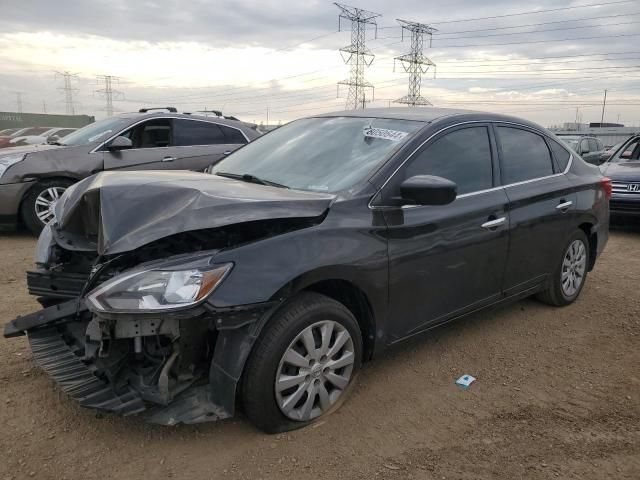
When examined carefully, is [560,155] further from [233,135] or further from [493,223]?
[233,135]

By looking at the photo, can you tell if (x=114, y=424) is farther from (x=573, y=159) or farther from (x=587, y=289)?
(x=587, y=289)

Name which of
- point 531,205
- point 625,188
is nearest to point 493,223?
point 531,205

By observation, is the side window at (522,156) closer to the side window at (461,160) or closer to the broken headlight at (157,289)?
the side window at (461,160)

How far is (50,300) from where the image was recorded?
3.23 metres

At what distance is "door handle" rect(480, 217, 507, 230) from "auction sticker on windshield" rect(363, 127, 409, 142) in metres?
0.83

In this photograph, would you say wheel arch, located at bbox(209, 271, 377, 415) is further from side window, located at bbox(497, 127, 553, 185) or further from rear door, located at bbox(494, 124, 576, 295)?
side window, located at bbox(497, 127, 553, 185)

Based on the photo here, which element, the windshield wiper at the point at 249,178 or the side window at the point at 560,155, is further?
the side window at the point at 560,155

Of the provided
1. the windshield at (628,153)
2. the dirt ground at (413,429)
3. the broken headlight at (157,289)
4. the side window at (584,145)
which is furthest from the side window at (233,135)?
the side window at (584,145)

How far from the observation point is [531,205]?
4035 mm

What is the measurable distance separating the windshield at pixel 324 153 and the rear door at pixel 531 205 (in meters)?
0.97

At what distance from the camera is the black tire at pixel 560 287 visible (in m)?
4.57

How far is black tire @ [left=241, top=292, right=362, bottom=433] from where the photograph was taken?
256cm

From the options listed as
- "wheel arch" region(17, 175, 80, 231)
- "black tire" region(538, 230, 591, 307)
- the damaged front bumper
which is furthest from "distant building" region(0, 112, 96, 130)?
the damaged front bumper

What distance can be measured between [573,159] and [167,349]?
391 cm
